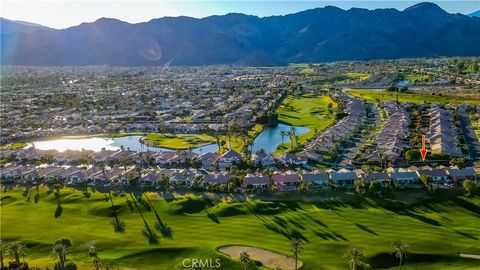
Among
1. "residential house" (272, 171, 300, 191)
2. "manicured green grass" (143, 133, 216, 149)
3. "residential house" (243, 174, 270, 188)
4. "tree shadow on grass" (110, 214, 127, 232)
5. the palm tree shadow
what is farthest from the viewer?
"manicured green grass" (143, 133, 216, 149)

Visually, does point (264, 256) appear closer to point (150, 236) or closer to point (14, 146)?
point (150, 236)

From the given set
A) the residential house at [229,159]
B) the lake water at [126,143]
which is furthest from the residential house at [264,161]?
the lake water at [126,143]

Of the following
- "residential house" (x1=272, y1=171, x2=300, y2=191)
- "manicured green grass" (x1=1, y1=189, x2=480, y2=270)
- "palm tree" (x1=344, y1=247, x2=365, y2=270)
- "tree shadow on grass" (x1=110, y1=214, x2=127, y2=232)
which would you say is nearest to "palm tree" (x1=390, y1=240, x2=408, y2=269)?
"manicured green grass" (x1=1, y1=189, x2=480, y2=270)

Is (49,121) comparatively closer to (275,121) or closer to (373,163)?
(275,121)

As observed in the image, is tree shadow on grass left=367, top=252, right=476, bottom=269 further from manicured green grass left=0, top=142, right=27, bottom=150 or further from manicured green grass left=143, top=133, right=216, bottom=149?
manicured green grass left=0, top=142, right=27, bottom=150

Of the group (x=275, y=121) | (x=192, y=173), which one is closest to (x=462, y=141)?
(x=275, y=121)
